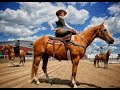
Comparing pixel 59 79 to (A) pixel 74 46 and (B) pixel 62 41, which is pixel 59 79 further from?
(A) pixel 74 46

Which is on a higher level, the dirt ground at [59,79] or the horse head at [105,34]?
the horse head at [105,34]

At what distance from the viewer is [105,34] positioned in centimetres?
730

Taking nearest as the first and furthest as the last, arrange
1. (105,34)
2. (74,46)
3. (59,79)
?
(74,46), (105,34), (59,79)

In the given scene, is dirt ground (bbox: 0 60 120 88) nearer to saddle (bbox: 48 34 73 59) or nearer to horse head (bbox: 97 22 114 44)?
saddle (bbox: 48 34 73 59)

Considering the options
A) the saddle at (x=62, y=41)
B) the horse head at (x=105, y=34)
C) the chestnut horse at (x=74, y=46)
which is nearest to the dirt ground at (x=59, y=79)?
the chestnut horse at (x=74, y=46)

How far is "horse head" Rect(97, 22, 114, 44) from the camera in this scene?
724 cm

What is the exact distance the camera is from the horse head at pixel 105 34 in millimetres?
7242

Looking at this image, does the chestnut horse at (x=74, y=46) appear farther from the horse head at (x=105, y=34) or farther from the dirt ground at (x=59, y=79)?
the dirt ground at (x=59, y=79)

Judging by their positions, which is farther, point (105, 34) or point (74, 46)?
point (105, 34)

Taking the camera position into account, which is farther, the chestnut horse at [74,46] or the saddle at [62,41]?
the saddle at [62,41]

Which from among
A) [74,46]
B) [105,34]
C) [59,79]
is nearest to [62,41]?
[74,46]

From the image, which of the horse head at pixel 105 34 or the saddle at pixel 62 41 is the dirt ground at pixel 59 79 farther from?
the horse head at pixel 105 34

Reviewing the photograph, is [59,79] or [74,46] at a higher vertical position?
[74,46]

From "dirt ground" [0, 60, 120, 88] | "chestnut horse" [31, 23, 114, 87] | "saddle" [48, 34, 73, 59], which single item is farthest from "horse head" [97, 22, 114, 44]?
"dirt ground" [0, 60, 120, 88]
